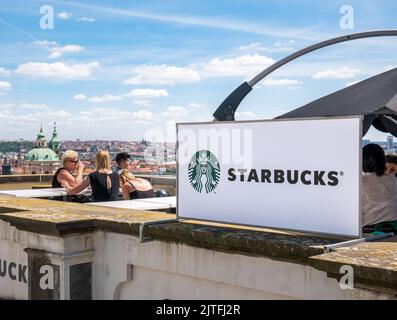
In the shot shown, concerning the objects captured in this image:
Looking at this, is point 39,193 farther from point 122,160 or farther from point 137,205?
point 137,205

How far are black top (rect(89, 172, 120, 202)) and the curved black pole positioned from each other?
4.37 metres

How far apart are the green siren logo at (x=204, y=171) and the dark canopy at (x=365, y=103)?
1940 millimetres

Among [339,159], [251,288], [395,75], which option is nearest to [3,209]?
[251,288]

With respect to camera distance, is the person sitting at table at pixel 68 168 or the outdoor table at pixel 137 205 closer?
the outdoor table at pixel 137 205

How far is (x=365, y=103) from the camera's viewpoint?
6.01 m

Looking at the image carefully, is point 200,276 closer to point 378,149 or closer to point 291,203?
point 291,203

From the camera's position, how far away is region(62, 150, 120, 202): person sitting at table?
7484 millimetres

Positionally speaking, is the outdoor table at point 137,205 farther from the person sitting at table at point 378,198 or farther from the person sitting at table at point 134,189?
the person sitting at table at point 378,198

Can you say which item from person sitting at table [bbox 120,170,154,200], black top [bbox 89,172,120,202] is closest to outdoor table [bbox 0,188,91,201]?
black top [bbox 89,172,120,202]

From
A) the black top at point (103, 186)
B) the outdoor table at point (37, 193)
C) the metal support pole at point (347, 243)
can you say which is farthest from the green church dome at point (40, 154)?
the metal support pole at point (347, 243)

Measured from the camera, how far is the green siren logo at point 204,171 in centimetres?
462

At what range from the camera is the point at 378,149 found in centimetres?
522

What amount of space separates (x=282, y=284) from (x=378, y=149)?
75.6 inches

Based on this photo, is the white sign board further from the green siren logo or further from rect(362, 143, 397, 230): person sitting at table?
rect(362, 143, 397, 230): person sitting at table
